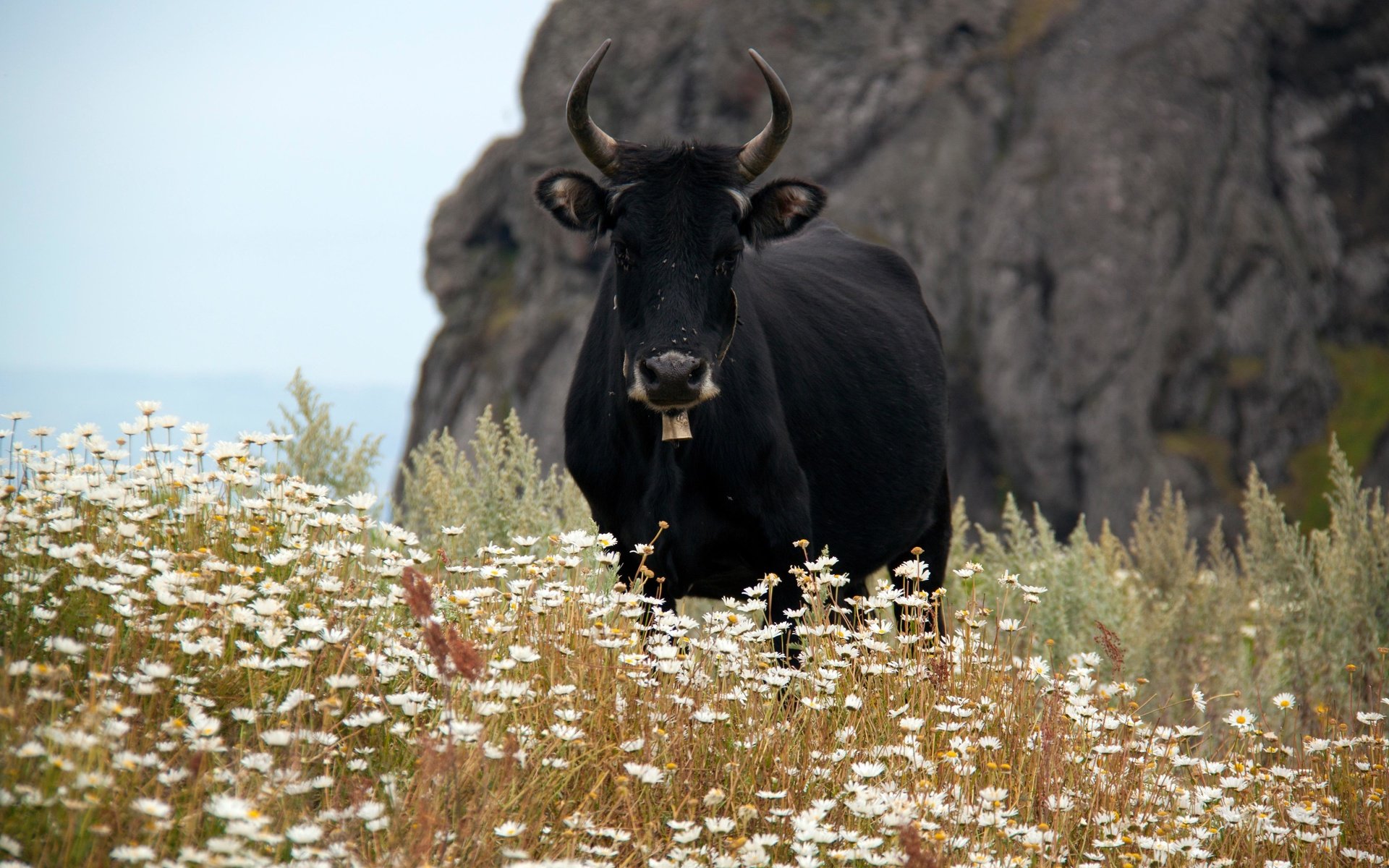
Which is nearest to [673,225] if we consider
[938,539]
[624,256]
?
[624,256]

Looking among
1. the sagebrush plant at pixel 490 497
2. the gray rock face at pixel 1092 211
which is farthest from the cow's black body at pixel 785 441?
the gray rock face at pixel 1092 211

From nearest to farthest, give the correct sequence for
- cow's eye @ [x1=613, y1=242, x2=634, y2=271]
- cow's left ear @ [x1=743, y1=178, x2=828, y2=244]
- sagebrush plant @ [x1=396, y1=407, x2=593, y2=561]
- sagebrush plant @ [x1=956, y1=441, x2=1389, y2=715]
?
1. cow's eye @ [x1=613, y1=242, x2=634, y2=271]
2. cow's left ear @ [x1=743, y1=178, x2=828, y2=244]
3. sagebrush plant @ [x1=396, y1=407, x2=593, y2=561]
4. sagebrush plant @ [x1=956, y1=441, x2=1389, y2=715]

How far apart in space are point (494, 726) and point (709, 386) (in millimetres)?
1966

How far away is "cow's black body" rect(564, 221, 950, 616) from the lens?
5.57 meters

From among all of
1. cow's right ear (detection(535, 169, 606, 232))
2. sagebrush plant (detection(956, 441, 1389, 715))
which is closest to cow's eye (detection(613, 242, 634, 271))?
cow's right ear (detection(535, 169, 606, 232))

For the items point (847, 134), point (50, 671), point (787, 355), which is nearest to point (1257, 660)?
→ point (787, 355)

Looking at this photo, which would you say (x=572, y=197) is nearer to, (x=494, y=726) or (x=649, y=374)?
(x=649, y=374)

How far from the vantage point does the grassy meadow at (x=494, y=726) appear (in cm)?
299

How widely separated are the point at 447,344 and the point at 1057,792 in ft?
131

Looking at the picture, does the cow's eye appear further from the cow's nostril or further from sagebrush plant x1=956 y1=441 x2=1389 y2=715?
sagebrush plant x1=956 y1=441 x2=1389 y2=715

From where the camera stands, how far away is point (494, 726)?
141 inches

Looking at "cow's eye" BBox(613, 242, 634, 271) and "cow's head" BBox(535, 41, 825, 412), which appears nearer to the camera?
"cow's head" BBox(535, 41, 825, 412)

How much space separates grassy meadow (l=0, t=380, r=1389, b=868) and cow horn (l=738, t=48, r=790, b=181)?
191cm

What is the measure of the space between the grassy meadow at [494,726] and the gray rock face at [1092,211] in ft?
91.8
